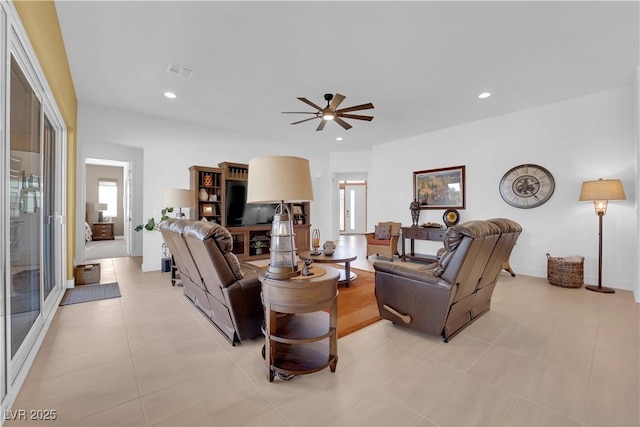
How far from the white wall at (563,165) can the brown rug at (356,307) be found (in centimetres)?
282

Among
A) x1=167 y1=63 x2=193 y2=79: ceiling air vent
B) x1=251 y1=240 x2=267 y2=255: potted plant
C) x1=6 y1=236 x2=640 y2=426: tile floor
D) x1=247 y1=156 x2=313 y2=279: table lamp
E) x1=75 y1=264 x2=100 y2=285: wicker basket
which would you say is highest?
x1=167 y1=63 x2=193 y2=79: ceiling air vent

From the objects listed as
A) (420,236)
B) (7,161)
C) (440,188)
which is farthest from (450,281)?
(440,188)

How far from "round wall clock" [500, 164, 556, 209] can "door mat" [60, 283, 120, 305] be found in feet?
20.2

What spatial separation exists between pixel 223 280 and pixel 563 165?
5.12m

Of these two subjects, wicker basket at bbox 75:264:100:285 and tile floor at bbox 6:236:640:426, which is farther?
wicker basket at bbox 75:264:100:285

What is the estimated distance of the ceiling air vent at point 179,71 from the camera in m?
3.16

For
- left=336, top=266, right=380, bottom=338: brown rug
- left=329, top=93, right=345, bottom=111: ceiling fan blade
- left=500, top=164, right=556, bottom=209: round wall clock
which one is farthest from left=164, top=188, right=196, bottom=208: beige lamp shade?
left=500, top=164, right=556, bottom=209: round wall clock

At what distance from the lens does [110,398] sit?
1.59 meters

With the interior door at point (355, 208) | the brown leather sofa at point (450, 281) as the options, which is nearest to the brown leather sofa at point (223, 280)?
the brown leather sofa at point (450, 281)

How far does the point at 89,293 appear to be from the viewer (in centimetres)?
352

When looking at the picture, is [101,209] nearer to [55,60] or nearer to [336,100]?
[55,60]

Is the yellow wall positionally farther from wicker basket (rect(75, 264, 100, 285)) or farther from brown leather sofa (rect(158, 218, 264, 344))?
brown leather sofa (rect(158, 218, 264, 344))

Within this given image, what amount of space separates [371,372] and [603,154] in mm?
4622

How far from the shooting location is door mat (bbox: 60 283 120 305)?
329cm
